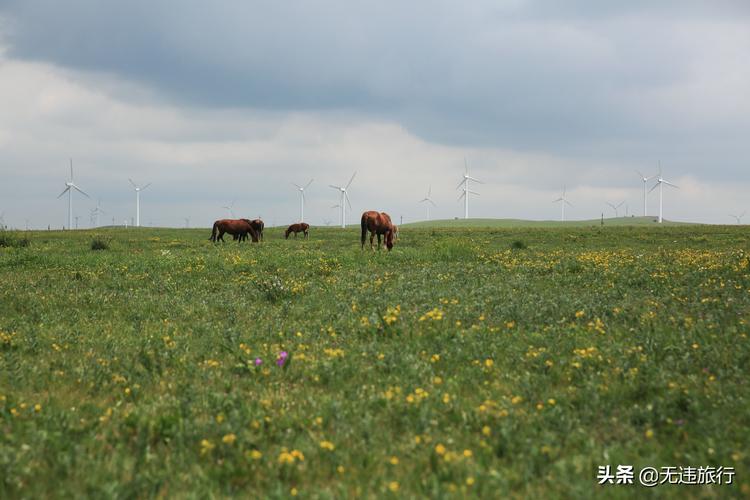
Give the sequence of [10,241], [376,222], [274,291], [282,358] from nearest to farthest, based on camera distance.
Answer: [282,358] → [274,291] → [376,222] → [10,241]

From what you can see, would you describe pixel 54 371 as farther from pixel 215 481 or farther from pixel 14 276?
pixel 14 276

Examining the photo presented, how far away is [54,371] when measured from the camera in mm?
8414

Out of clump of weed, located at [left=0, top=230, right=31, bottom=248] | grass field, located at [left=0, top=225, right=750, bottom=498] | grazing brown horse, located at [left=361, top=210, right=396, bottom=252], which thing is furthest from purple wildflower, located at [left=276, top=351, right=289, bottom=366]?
clump of weed, located at [left=0, top=230, right=31, bottom=248]

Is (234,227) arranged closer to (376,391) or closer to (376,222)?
(376,222)

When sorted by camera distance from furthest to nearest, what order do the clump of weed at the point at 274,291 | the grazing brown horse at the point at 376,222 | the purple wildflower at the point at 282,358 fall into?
the grazing brown horse at the point at 376,222 < the clump of weed at the point at 274,291 < the purple wildflower at the point at 282,358

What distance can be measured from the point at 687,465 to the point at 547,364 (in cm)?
276

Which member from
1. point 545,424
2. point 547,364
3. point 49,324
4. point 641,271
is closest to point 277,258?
point 49,324

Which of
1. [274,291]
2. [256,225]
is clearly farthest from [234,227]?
[274,291]

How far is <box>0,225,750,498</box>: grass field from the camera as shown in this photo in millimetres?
5344

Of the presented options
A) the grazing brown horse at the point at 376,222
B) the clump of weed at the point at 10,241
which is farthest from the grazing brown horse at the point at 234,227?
the grazing brown horse at the point at 376,222

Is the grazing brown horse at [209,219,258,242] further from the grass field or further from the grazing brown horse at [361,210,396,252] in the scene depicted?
the grass field

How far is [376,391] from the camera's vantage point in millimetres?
7379

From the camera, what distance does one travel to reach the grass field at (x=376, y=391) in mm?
5344

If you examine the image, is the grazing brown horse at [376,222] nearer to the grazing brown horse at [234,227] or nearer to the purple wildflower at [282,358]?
the grazing brown horse at [234,227]
